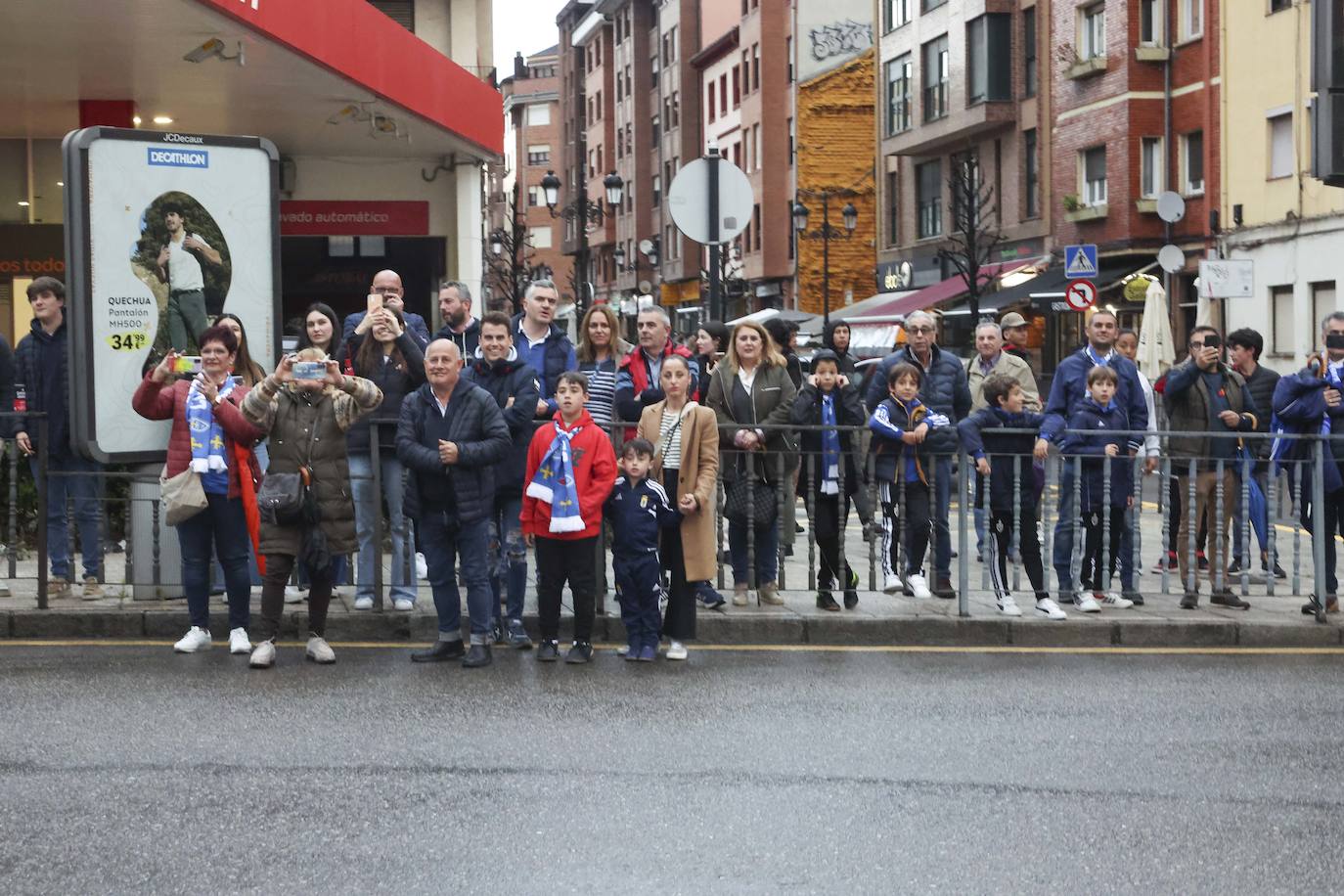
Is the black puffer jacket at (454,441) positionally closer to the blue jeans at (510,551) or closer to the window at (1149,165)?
the blue jeans at (510,551)

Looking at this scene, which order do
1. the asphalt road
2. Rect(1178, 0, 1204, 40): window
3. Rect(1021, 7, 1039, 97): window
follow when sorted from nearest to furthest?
the asphalt road → Rect(1178, 0, 1204, 40): window → Rect(1021, 7, 1039, 97): window

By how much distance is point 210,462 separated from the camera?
33.7ft

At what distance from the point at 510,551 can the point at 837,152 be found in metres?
58.6

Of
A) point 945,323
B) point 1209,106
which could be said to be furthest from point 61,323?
point 945,323

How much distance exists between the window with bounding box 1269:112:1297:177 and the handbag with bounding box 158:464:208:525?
28806mm

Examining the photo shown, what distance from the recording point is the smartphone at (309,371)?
9984mm

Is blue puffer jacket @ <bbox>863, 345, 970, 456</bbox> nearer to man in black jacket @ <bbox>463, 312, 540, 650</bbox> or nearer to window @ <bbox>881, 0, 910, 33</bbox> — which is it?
man in black jacket @ <bbox>463, 312, 540, 650</bbox>

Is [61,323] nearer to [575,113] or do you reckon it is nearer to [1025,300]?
[1025,300]

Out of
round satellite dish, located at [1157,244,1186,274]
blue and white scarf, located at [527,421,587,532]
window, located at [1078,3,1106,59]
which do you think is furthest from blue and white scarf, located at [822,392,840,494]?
window, located at [1078,3,1106,59]

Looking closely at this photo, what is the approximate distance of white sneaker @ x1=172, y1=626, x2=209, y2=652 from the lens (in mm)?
10191

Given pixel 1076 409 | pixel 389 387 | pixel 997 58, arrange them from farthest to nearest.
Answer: pixel 997 58 < pixel 1076 409 < pixel 389 387

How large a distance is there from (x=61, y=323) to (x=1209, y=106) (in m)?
30.6

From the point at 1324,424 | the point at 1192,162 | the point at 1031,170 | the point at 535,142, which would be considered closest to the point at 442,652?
the point at 1324,424

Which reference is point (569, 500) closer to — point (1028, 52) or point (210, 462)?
point (210, 462)
